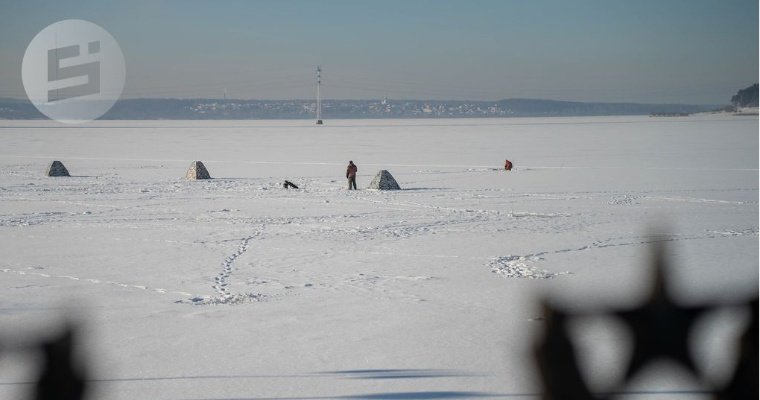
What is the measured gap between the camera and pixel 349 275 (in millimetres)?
9227

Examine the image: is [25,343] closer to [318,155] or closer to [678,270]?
[678,270]

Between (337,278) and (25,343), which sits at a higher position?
(25,343)

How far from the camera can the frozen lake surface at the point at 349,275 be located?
23.2 inches

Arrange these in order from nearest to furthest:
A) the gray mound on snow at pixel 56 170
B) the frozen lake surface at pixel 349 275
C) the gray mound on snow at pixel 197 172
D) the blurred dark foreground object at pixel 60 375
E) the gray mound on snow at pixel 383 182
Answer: the blurred dark foreground object at pixel 60 375
the frozen lake surface at pixel 349 275
the gray mound on snow at pixel 383 182
the gray mound on snow at pixel 197 172
the gray mound on snow at pixel 56 170

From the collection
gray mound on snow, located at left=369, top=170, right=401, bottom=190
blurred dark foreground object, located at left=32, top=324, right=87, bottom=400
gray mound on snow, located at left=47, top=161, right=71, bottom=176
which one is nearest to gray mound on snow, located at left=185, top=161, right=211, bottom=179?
gray mound on snow, located at left=47, top=161, right=71, bottom=176

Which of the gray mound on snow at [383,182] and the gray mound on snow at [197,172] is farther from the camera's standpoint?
the gray mound on snow at [197,172]

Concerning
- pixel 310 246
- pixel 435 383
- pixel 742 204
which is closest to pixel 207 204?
pixel 310 246

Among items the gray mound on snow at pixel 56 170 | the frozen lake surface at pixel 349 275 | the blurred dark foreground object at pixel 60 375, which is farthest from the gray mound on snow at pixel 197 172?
the blurred dark foreground object at pixel 60 375

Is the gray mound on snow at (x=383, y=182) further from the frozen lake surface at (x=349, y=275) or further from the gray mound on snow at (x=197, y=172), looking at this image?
the gray mound on snow at (x=197, y=172)

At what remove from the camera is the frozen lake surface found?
0.59m

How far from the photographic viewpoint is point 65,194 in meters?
18.4

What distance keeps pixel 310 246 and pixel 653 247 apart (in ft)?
35.8

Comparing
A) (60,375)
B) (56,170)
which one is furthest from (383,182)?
(60,375)

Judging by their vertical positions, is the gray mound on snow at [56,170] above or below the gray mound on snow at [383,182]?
above
